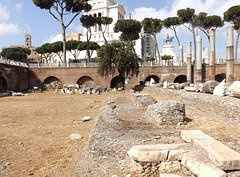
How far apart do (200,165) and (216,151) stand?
510 mm

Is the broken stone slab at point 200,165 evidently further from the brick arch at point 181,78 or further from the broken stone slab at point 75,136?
the brick arch at point 181,78

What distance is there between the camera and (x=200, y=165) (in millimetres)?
2725

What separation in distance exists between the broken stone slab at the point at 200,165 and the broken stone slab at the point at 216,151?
12 centimetres

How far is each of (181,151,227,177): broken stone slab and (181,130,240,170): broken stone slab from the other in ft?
0.41

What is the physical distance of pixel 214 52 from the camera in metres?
19.5

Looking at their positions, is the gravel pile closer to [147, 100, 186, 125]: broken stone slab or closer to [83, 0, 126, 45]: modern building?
[147, 100, 186, 125]: broken stone slab

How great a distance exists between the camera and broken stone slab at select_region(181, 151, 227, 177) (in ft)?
8.25

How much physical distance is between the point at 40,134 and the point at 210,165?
17.5 ft

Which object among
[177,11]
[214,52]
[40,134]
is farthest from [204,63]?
[40,134]

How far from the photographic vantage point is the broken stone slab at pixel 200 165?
99.0 inches

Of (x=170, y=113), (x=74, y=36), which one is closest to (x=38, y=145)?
(x=170, y=113)

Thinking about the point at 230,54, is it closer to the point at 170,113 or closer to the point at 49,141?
the point at 170,113

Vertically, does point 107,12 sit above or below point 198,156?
above

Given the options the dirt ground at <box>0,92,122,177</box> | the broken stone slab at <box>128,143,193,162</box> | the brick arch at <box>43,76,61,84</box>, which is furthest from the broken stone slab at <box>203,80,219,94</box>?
the brick arch at <box>43,76,61,84</box>
